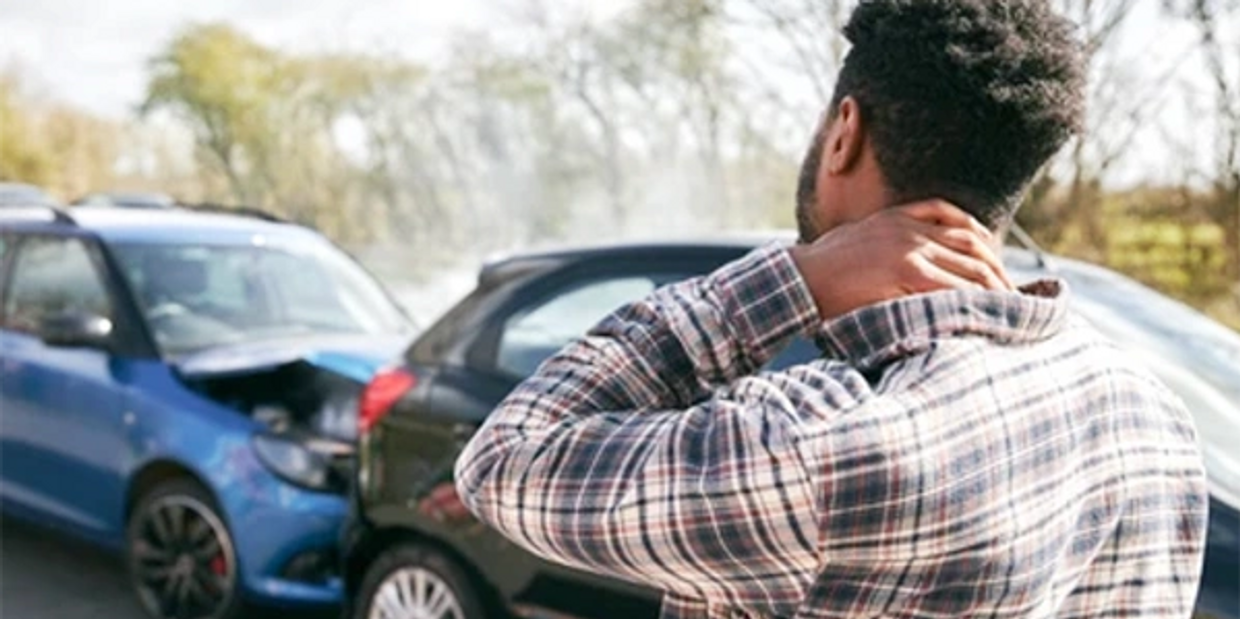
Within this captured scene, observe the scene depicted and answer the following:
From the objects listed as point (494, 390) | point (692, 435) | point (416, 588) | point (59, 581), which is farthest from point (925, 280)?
point (59, 581)

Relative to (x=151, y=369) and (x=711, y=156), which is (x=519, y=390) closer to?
(x=151, y=369)

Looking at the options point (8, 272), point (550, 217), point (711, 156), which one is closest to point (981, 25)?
point (8, 272)

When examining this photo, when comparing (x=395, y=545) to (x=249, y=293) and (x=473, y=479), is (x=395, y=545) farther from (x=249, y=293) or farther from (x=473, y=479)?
(x=473, y=479)

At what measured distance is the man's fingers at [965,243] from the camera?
104cm

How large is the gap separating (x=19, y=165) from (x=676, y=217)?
20874 millimetres

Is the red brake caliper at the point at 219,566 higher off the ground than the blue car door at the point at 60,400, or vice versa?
the blue car door at the point at 60,400

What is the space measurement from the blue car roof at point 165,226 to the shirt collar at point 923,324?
4.58 metres

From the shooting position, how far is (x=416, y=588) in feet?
11.7

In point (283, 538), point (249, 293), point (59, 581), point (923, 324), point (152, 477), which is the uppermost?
point (923, 324)

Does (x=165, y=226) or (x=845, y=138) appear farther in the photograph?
(x=165, y=226)

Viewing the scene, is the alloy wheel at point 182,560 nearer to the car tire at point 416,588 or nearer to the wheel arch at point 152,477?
the wheel arch at point 152,477

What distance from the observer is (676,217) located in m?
10.1

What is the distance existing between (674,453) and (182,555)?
386 centimetres

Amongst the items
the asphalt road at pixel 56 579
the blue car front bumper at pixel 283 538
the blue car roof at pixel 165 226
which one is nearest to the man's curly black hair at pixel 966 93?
the blue car front bumper at pixel 283 538
